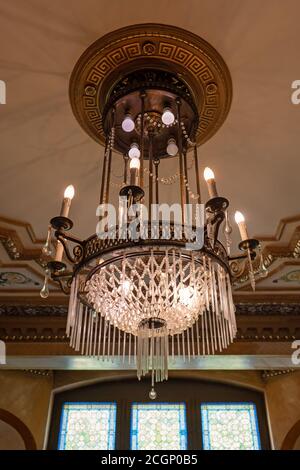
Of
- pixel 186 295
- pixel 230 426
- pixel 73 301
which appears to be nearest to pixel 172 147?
pixel 186 295

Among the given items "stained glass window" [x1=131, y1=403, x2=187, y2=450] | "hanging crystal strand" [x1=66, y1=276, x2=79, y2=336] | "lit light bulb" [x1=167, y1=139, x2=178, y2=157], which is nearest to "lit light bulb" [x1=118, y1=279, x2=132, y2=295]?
"hanging crystal strand" [x1=66, y1=276, x2=79, y2=336]

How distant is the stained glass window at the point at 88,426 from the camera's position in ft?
18.7

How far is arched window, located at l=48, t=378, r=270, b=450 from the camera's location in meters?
5.70

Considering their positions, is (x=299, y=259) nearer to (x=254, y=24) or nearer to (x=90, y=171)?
(x=90, y=171)

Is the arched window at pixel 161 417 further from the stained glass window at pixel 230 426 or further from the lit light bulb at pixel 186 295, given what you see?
the lit light bulb at pixel 186 295

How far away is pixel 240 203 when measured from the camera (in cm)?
345

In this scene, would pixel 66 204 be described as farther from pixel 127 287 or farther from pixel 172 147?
pixel 172 147

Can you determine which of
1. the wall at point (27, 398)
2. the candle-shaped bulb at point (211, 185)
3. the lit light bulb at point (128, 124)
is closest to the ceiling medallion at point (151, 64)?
the lit light bulb at point (128, 124)

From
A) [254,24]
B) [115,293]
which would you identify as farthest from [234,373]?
[254,24]

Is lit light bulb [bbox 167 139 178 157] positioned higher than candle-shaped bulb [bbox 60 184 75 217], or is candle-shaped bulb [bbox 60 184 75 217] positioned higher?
lit light bulb [bbox 167 139 178 157]

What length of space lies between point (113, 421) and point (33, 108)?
470 cm

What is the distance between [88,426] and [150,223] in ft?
15.9

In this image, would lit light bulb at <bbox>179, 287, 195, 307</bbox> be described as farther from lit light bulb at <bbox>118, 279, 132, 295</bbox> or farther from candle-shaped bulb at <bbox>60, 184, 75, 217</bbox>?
candle-shaped bulb at <bbox>60, 184, 75, 217</bbox>

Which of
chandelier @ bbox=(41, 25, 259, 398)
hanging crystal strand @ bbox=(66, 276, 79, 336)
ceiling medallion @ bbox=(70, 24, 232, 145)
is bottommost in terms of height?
hanging crystal strand @ bbox=(66, 276, 79, 336)
